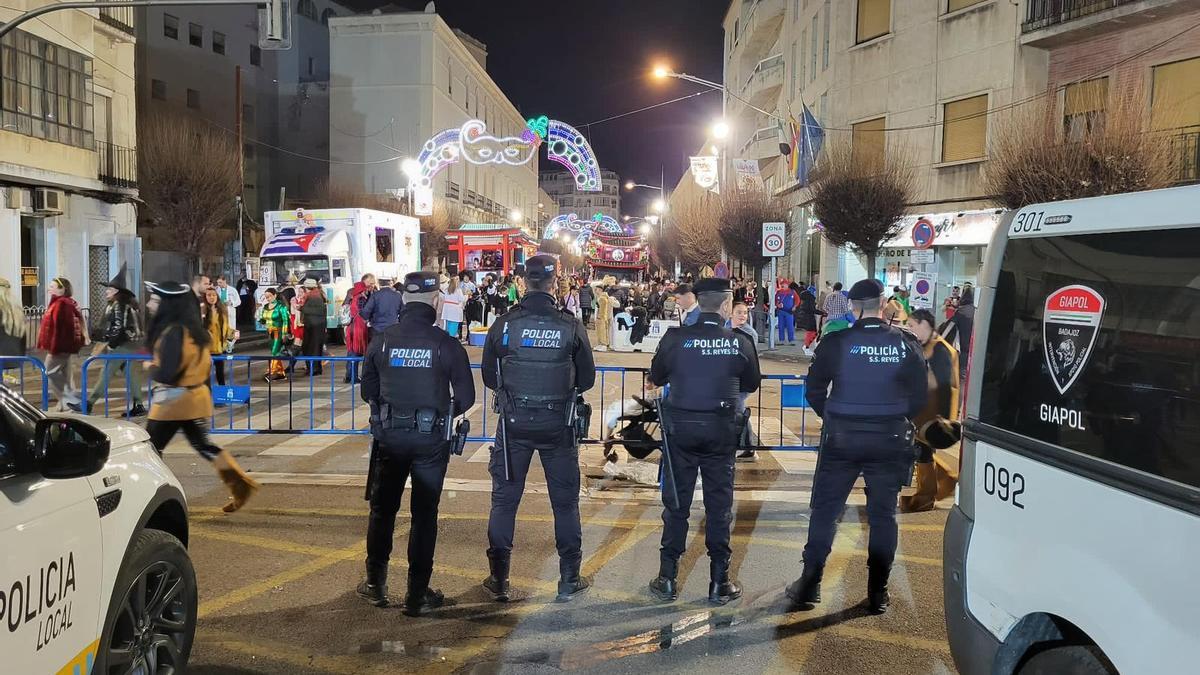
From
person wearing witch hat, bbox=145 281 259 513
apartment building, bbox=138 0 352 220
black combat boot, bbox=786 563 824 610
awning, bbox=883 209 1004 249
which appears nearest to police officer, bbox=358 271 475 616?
black combat boot, bbox=786 563 824 610

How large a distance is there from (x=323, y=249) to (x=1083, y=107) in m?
17.6

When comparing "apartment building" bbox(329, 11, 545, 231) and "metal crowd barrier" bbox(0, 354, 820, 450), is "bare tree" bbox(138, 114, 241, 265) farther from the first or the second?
"apartment building" bbox(329, 11, 545, 231)

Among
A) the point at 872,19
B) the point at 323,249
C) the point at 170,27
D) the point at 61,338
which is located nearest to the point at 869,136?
the point at 872,19

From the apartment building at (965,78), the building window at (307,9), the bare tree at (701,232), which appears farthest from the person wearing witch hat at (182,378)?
the building window at (307,9)

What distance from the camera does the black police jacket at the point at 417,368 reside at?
4914 mm

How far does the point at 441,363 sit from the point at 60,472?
2.42m

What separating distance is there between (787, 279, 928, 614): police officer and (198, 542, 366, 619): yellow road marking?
2.98 m

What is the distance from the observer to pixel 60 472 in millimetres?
2666

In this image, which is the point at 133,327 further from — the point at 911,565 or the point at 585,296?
the point at 585,296

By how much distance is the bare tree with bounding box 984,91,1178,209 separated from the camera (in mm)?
15281

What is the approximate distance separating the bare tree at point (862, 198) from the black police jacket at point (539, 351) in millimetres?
18181

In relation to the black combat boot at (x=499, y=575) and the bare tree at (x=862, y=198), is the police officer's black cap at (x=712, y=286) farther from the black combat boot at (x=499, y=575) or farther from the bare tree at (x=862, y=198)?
the bare tree at (x=862, y=198)

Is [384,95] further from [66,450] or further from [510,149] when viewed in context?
[66,450]

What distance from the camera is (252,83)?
155 ft
